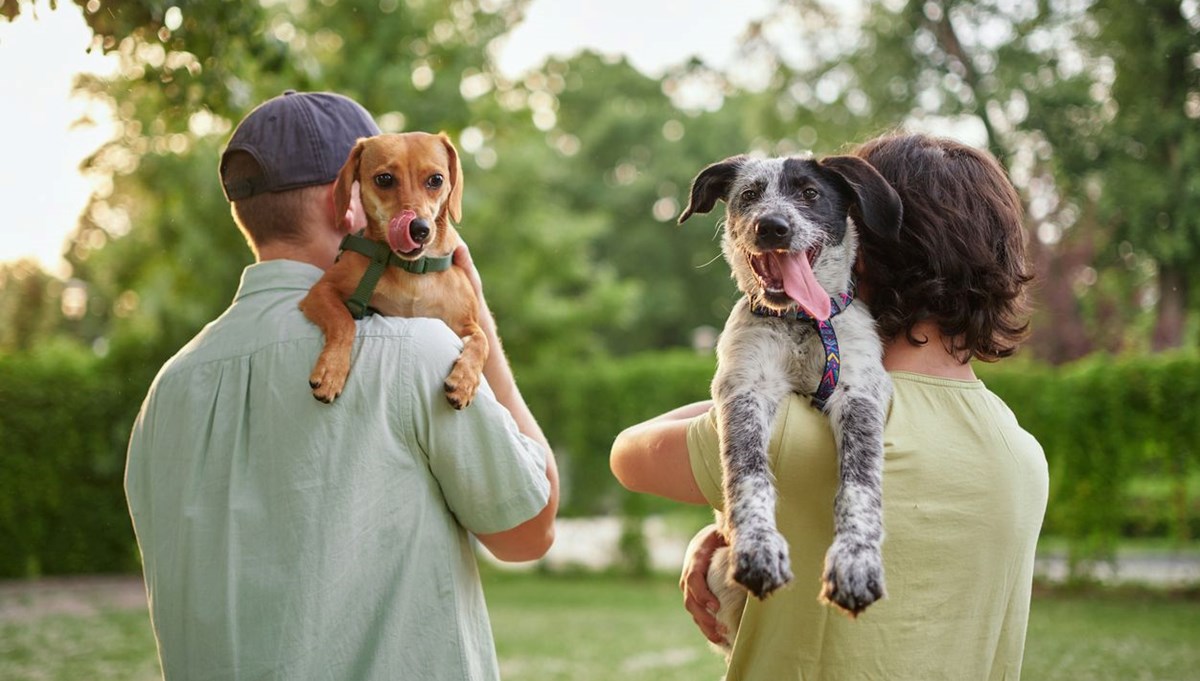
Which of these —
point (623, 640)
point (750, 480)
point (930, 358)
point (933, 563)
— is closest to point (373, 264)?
point (750, 480)

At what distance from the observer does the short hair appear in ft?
7.66

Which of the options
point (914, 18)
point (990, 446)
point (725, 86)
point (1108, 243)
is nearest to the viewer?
point (990, 446)

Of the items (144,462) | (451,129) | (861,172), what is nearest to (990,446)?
(861,172)

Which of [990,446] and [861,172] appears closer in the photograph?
[990,446]

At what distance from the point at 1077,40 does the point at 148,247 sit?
39.8 ft

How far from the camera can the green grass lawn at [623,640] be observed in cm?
812

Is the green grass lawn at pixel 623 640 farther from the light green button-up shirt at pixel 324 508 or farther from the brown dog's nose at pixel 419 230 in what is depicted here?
the light green button-up shirt at pixel 324 508

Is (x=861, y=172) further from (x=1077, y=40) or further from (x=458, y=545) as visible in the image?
(x=1077, y=40)

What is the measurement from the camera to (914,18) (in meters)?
15.3

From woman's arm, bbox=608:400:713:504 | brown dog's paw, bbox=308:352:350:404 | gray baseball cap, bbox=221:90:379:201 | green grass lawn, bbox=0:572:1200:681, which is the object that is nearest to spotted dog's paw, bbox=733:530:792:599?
woman's arm, bbox=608:400:713:504

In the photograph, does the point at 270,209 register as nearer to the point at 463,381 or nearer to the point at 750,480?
the point at 463,381

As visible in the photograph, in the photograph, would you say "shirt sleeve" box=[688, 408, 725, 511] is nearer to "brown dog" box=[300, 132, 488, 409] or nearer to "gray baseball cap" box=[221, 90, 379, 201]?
"brown dog" box=[300, 132, 488, 409]

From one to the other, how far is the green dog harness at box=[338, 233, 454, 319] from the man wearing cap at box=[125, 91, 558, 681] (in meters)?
0.16

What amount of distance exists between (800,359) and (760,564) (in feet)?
1.68
